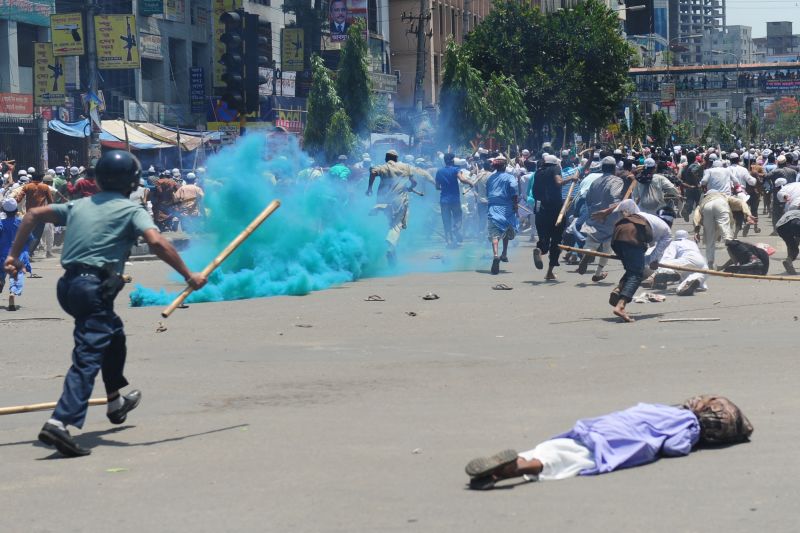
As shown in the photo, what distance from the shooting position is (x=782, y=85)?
113 metres

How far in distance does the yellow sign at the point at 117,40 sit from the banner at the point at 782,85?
89667 millimetres

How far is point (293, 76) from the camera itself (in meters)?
50.2

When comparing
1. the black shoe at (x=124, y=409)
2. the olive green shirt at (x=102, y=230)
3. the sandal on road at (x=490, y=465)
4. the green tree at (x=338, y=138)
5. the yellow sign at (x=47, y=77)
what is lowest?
the black shoe at (x=124, y=409)

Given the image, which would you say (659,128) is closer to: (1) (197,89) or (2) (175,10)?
(1) (197,89)

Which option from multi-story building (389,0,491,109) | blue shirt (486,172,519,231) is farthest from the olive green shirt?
multi-story building (389,0,491,109)

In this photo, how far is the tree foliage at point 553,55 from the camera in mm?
52844

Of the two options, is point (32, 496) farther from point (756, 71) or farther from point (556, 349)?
point (756, 71)

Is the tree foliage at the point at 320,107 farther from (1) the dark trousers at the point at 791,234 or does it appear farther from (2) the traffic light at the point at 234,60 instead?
(1) the dark trousers at the point at 791,234

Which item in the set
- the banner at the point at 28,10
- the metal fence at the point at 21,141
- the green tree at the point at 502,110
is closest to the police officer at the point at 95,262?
the metal fence at the point at 21,141

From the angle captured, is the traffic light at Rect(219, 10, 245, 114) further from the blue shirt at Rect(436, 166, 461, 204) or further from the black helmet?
the black helmet

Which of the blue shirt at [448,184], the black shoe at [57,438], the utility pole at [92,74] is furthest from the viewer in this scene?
the utility pole at [92,74]

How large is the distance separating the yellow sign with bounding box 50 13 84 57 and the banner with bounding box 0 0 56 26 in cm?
431

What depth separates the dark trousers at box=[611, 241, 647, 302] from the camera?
11.8 meters

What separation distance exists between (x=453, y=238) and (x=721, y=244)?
4.99 meters
